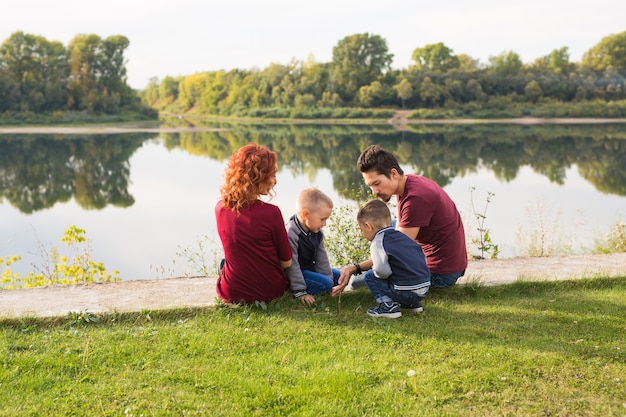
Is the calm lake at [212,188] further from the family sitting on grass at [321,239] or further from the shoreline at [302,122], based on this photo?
the shoreline at [302,122]

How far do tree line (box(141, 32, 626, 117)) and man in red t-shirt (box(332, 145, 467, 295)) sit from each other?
59224 millimetres

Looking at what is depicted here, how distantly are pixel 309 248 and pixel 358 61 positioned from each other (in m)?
71.5

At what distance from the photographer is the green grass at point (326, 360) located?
2.94 meters

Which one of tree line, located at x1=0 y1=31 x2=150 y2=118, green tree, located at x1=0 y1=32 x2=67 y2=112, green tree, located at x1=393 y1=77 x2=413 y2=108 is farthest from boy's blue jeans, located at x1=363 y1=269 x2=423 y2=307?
green tree, located at x1=393 y1=77 x2=413 y2=108

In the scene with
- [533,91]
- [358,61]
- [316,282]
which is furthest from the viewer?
[358,61]

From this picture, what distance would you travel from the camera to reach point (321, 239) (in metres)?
4.47

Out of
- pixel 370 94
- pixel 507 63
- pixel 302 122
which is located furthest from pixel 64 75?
pixel 507 63

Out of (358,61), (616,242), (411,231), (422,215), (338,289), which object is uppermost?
(358,61)

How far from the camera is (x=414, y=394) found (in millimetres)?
3035

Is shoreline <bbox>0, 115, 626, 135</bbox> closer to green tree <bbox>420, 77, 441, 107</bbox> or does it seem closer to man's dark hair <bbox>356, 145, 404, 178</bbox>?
green tree <bbox>420, 77, 441, 107</bbox>

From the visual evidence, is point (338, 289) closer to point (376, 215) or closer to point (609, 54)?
point (376, 215)

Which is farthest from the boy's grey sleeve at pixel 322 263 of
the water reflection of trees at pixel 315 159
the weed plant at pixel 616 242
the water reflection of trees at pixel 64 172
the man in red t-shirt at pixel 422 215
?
the water reflection of trees at pixel 64 172

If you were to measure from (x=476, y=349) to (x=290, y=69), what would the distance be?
2863 inches

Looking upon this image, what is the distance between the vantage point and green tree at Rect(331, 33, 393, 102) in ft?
230
